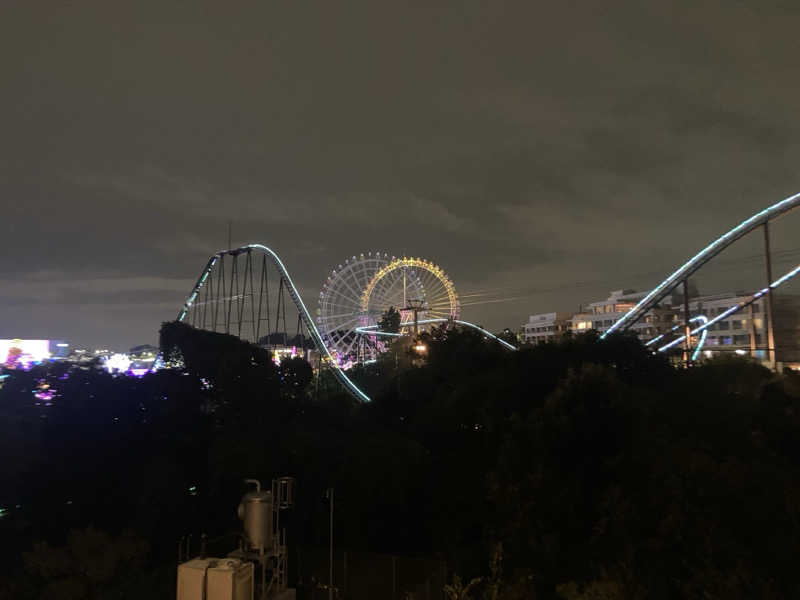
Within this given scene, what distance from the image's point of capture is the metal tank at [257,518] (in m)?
6.81

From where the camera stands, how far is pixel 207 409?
67.6ft

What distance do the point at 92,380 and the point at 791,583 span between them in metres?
18.7

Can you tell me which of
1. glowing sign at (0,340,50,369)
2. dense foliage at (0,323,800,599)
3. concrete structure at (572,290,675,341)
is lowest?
dense foliage at (0,323,800,599)

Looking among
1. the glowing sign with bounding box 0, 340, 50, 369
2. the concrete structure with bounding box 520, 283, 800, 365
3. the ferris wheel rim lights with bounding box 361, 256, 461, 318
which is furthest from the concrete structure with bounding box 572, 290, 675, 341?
the glowing sign with bounding box 0, 340, 50, 369

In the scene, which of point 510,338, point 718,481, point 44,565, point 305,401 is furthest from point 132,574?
point 510,338

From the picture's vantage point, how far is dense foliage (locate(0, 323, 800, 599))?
27.5ft

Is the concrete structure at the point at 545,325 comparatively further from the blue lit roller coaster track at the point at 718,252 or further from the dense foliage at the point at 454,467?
the dense foliage at the point at 454,467

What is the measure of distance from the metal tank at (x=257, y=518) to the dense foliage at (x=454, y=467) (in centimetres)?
229

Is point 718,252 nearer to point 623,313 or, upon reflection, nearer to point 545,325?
point 623,313

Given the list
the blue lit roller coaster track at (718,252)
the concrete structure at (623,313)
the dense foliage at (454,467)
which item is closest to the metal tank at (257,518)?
the dense foliage at (454,467)

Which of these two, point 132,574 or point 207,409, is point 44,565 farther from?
point 207,409

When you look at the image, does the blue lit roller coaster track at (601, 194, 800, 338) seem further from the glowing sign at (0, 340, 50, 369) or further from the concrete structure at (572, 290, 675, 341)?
the glowing sign at (0, 340, 50, 369)

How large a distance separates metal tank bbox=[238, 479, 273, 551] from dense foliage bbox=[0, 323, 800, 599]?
229 cm

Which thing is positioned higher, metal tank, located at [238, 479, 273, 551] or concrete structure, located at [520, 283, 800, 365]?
concrete structure, located at [520, 283, 800, 365]
